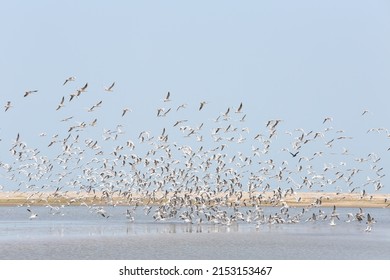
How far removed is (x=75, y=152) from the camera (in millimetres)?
59469

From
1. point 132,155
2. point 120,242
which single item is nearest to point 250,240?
point 120,242

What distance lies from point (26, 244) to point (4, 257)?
22.2 feet

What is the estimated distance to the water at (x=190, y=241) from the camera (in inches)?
1839

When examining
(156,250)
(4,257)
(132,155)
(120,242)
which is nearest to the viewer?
(4,257)

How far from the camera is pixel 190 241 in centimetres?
5400

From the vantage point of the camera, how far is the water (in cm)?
4672

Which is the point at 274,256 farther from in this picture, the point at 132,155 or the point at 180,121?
the point at 132,155

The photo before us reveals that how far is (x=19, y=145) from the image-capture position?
59.8 metres

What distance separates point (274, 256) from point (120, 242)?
11.0 metres

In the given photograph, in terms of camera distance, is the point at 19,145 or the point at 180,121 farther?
the point at 19,145

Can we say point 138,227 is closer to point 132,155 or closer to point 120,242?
point 132,155
